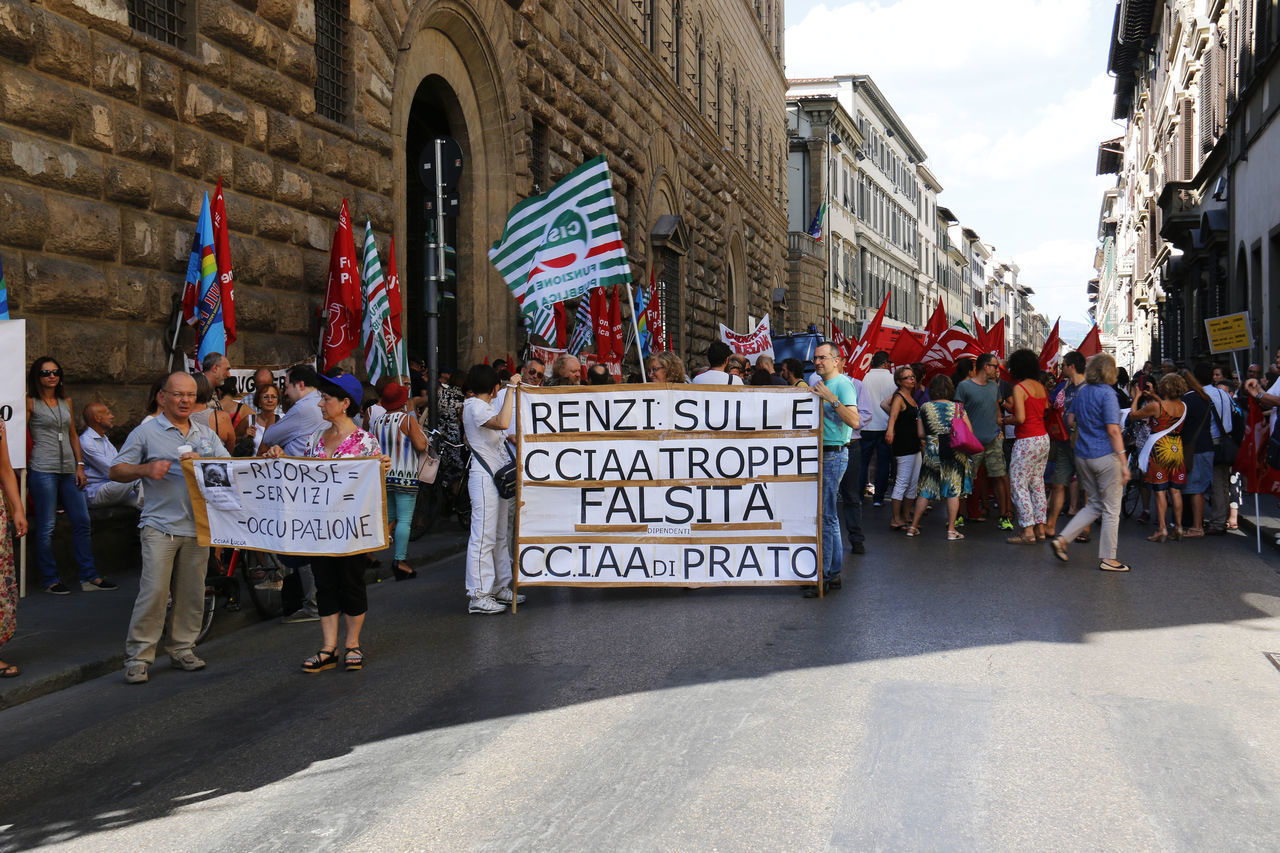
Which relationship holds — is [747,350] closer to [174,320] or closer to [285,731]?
[174,320]

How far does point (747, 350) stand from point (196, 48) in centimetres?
1425

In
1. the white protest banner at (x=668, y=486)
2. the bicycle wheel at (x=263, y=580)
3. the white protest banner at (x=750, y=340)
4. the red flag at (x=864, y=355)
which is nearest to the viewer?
→ the bicycle wheel at (x=263, y=580)

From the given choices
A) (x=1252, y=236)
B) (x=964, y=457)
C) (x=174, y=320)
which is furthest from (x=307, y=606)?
(x=1252, y=236)

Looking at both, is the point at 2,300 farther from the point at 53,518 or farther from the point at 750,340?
the point at 750,340

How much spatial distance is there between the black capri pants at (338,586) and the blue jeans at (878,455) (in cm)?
869

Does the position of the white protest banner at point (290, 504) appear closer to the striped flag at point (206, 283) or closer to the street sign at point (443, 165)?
the striped flag at point (206, 283)

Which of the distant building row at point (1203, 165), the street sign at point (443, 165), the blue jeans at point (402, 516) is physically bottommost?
the blue jeans at point (402, 516)

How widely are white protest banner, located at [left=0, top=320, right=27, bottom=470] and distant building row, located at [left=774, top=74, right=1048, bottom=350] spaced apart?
4246 cm

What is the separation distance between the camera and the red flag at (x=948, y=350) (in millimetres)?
16562

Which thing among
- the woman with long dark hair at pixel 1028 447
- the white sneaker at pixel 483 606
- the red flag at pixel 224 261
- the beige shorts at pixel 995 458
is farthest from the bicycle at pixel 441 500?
the beige shorts at pixel 995 458

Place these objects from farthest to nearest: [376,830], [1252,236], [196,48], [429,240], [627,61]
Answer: [1252,236]
[627,61]
[429,240]
[196,48]
[376,830]

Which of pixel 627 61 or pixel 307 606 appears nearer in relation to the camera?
pixel 307 606

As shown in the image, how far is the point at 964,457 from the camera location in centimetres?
1243

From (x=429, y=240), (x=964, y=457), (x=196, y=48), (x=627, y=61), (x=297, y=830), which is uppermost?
(x=627, y=61)
